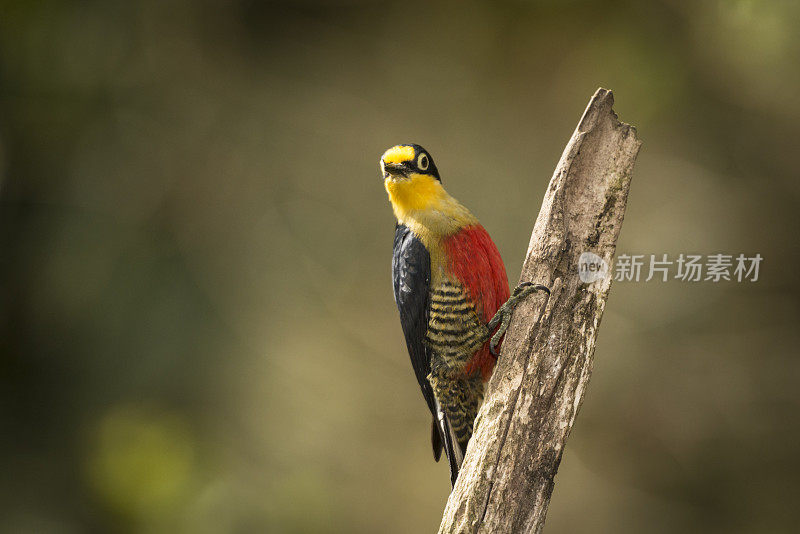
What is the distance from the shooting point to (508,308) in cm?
242

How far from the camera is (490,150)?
5844 millimetres

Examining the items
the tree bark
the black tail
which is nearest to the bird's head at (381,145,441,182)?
the tree bark

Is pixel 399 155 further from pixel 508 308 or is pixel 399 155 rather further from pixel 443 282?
pixel 508 308

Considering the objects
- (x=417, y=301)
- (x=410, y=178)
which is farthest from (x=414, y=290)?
(x=410, y=178)

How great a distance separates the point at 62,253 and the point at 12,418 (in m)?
1.45

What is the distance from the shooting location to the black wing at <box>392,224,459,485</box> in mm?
2742

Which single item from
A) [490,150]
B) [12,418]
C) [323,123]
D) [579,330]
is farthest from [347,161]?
[579,330]

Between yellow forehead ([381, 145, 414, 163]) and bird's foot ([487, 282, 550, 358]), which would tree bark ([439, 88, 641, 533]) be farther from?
yellow forehead ([381, 145, 414, 163])

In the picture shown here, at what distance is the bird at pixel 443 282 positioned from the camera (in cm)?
267

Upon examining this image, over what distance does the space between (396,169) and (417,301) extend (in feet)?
1.83

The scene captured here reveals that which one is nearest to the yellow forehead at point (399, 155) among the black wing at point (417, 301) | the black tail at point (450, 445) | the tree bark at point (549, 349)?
the black wing at point (417, 301)

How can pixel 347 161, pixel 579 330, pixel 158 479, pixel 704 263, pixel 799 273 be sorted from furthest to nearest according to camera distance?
pixel 347 161 → pixel 158 479 → pixel 799 273 → pixel 704 263 → pixel 579 330

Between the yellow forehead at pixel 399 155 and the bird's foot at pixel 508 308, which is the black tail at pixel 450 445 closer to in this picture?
the bird's foot at pixel 508 308

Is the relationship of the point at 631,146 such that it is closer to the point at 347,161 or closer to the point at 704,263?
the point at 704,263
